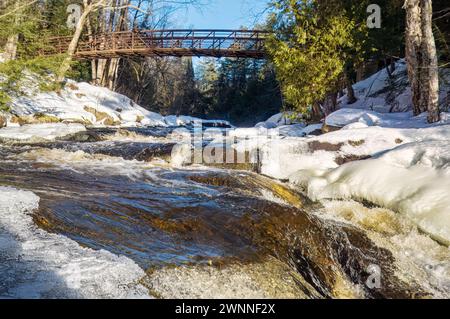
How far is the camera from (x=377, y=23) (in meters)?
9.92

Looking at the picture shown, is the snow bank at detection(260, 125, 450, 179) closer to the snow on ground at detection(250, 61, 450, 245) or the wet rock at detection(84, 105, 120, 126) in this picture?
the snow on ground at detection(250, 61, 450, 245)

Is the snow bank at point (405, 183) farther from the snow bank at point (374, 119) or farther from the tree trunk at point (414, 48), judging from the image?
the tree trunk at point (414, 48)

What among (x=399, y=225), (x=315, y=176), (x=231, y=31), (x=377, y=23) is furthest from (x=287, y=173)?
(x=231, y=31)

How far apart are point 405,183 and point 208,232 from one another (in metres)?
2.86

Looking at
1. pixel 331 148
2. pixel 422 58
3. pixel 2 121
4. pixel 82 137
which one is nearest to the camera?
pixel 331 148

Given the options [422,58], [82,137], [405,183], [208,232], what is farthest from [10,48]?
[422,58]

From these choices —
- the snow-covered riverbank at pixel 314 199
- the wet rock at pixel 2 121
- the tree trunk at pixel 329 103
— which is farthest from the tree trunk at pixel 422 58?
the wet rock at pixel 2 121

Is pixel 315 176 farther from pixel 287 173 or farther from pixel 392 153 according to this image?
pixel 392 153

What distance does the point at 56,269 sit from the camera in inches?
72.4

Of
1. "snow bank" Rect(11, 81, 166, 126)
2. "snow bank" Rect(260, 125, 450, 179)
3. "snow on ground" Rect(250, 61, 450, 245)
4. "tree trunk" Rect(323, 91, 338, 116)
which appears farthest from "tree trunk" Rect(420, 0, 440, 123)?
"snow bank" Rect(11, 81, 166, 126)

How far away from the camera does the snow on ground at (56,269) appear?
5.44ft

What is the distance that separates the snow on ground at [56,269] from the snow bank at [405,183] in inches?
125

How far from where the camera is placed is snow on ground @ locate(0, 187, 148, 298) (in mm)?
1658

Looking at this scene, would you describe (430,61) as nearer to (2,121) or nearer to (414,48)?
(414,48)
